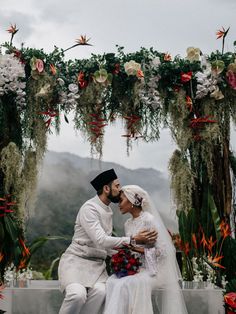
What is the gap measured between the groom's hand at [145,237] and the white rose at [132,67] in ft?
6.02

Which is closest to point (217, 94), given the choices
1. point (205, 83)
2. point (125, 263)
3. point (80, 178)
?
point (205, 83)

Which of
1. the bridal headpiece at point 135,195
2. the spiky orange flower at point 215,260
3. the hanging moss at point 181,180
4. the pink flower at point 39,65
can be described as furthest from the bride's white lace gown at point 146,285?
the pink flower at point 39,65

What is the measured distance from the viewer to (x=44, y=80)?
6.23m

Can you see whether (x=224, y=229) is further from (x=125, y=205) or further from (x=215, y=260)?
(x=125, y=205)

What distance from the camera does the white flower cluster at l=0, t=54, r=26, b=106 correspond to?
6.08 metres

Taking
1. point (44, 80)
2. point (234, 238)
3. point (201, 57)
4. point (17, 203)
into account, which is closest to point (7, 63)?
point (44, 80)

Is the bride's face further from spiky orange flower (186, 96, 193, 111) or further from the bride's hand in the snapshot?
spiky orange flower (186, 96, 193, 111)

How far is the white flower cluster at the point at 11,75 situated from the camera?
6078mm

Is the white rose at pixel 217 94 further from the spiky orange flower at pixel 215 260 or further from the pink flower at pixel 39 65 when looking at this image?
the pink flower at pixel 39 65

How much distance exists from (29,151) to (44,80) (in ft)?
2.61

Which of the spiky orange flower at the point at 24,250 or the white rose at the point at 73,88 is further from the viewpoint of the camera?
the white rose at the point at 73,88

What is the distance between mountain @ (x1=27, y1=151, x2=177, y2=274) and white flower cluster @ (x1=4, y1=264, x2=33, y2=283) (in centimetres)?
900

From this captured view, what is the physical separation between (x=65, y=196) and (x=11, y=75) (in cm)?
1235

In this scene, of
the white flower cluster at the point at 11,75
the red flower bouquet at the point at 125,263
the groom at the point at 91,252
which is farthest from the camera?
the white flower cluster at the point at 11,75
